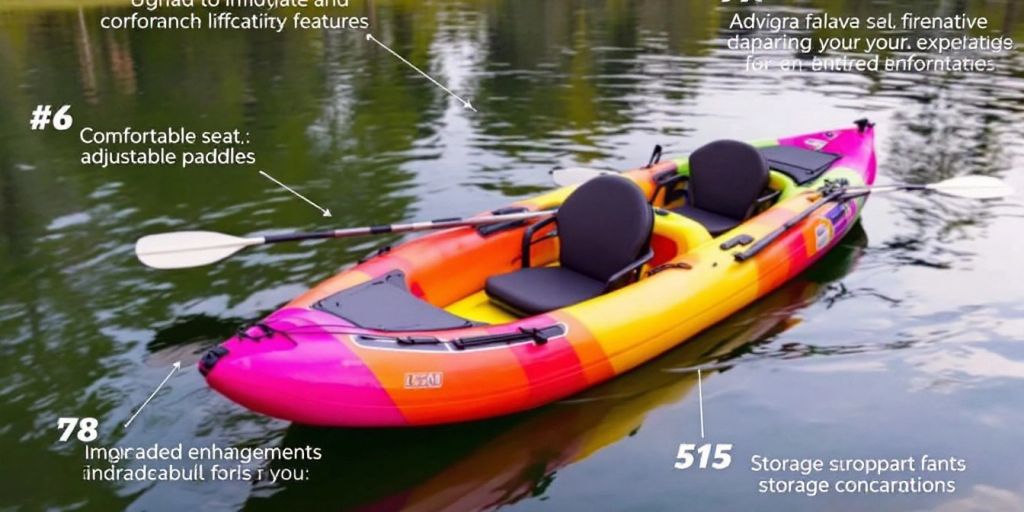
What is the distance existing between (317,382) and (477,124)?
9.17 meters

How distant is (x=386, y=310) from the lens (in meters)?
5.81

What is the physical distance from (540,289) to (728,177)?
2666 millimetres

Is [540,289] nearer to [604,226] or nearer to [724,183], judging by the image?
[604,226]

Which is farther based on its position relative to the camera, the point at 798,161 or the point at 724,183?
the point at 798,161

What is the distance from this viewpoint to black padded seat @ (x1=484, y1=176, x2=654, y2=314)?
21.4ft

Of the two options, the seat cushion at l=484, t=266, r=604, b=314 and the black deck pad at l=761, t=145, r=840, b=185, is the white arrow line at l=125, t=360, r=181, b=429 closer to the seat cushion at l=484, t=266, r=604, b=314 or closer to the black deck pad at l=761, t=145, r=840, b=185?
the seat cushion at l=484, t=266, r=604, b=314

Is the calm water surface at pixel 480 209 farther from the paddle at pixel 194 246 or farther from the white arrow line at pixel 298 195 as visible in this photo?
the paddle at pixel 194 246

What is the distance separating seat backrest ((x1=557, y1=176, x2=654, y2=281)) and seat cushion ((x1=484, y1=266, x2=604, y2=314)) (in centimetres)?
12

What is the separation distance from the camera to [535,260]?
7.57 metres

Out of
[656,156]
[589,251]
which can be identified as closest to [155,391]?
[589,251]

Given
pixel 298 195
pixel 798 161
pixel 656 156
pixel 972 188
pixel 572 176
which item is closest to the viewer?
pixel 972 188

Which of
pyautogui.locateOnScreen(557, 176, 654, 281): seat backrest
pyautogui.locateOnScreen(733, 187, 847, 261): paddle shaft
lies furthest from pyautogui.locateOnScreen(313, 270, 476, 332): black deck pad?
pyautogui.locateOnScreen(733, 187, 847, 261): paddle shaft

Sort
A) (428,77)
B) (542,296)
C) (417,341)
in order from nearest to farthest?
(417,341) < (542,296) < (428,77)

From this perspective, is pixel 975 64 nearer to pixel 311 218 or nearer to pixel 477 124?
pixel 477 124
